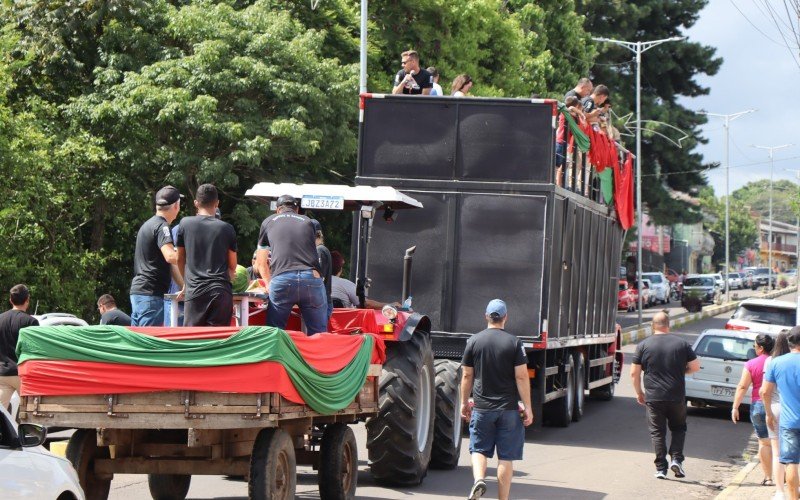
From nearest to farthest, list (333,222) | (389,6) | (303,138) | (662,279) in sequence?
(303,138)
(333,222)
(389,6)
(662,279)

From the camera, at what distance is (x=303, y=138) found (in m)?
27.0

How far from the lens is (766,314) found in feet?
92.8

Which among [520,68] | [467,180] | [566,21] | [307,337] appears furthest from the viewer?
[566,21]

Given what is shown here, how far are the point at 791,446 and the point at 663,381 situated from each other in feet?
9.75

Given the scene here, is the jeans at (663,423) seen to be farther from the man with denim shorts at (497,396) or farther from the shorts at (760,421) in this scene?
the man with denim shorts at (497,396)

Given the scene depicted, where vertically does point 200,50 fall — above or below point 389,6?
below

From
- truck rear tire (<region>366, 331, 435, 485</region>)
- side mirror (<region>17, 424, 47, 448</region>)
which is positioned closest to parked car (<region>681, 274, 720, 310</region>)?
truck rear tire (<region>366, 331, 435, 485</region>)

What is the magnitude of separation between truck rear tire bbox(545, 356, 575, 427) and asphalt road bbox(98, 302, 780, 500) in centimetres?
17

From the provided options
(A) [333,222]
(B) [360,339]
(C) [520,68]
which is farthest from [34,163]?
(C) [520,68]

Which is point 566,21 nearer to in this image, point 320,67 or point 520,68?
point 520,68

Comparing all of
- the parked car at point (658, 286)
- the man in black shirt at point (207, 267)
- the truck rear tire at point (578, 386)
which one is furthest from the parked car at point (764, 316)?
the parked car at point (658, 286)

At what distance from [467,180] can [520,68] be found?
89.8 ft

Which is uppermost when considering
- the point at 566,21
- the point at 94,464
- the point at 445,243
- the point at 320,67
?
the point at 566,21

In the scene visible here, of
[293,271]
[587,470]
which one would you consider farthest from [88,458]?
[587,470]
